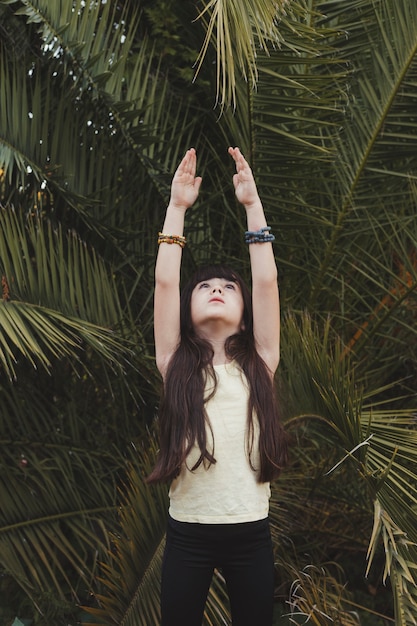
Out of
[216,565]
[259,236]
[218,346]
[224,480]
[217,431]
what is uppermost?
[259,236]

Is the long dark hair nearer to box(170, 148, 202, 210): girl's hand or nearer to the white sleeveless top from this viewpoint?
the white sleeveless top

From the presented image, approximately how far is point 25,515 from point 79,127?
1.74m

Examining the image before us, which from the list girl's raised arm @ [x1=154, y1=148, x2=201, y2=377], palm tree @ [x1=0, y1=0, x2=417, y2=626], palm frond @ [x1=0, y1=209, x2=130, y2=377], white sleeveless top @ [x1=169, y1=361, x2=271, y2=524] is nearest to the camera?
white sleeveless top @ [x1=169, y1=361, x2=271, y2=524]

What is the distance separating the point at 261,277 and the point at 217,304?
154mm

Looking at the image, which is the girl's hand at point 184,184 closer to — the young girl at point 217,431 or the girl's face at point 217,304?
the young girl at point 217,431

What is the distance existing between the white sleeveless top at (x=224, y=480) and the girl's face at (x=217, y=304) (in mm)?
228

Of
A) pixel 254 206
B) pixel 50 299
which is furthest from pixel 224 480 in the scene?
pixel 50 299

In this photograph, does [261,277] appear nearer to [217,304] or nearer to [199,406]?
[217,304]

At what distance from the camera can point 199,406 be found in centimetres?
230

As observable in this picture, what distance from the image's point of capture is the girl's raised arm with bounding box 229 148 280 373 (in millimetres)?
2414

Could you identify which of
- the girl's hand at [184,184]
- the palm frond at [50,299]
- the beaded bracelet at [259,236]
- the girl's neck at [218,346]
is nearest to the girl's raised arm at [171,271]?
the girl's hand at [184,184]

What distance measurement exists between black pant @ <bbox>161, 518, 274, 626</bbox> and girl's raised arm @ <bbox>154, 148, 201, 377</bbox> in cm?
51

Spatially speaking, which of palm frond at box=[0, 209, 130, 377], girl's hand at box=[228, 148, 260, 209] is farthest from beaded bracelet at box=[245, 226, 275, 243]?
palm frond at box=[0, 209, 130, 377]

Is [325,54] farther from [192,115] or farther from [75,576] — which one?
[75,576]
